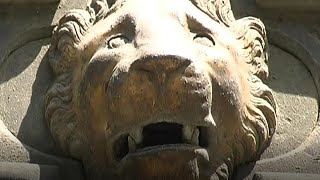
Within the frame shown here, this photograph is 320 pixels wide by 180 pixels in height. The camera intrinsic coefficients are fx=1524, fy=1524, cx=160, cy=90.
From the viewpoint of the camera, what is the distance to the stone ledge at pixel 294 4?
4.30 metres

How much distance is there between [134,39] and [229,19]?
1.10ft

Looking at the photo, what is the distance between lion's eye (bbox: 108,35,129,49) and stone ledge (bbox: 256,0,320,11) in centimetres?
51

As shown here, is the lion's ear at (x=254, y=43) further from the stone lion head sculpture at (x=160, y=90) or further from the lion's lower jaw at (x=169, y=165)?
the lion's lower jaw at (x=169, y=165)

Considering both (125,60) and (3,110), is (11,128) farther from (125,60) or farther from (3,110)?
(125,60)

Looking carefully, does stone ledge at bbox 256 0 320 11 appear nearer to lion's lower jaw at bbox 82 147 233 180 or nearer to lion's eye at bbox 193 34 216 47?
lion's eye at bbox 193 34 216 47

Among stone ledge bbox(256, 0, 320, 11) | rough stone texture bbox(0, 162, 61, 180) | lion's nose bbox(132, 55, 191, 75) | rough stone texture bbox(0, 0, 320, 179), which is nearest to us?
lion's nose bbox(132, 55, 191, 75)

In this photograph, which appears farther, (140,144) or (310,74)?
(310,74)

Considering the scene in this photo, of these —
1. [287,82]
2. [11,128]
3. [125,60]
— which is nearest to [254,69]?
[287,82]

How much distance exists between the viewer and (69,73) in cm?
411

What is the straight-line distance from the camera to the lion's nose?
3.78 m

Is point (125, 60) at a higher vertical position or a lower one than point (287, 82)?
higher

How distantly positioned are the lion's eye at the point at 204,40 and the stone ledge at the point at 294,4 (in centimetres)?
36

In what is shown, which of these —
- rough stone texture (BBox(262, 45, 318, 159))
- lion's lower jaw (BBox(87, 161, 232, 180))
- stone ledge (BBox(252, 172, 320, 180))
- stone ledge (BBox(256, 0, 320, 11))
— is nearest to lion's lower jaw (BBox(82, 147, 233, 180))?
lion's lower jaw (BBox(87, 161, 232, 180))

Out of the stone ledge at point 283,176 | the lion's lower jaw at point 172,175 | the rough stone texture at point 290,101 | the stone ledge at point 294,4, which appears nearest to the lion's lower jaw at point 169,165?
the lion's lower jaw at point 172,175
